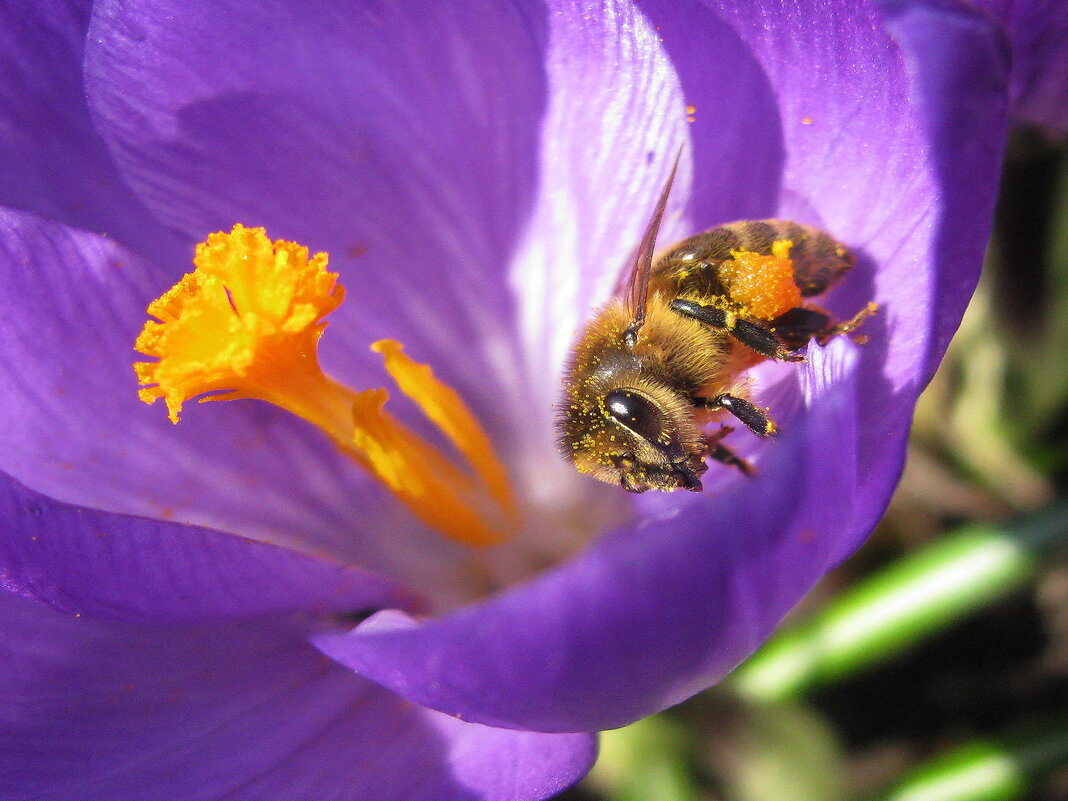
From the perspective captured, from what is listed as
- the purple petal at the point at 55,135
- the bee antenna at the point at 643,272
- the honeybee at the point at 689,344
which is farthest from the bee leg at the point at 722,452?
the purple petal at the point at 55,135

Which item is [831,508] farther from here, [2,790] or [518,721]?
[2,790]

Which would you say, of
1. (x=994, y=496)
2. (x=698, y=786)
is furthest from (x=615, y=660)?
(x=994, y=496)

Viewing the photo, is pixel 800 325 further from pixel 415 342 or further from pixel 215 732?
pixel 215 732

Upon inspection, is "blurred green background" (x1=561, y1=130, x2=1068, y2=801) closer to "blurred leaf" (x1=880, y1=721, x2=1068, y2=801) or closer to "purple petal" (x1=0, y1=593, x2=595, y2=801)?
"blurred leaf" (x1=880, y1=721, x2=1068, y2=801)

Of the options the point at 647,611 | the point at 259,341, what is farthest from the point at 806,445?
the point at 259,341

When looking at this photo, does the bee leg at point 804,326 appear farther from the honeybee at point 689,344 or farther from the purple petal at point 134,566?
the purple petal at point 134,566

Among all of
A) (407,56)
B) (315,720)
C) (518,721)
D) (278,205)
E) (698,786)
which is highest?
(407,56)

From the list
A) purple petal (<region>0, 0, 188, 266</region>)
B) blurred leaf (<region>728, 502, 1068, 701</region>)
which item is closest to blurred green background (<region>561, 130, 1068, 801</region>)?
blurred leaf (<region>728, 502, 1068, 701</region>)

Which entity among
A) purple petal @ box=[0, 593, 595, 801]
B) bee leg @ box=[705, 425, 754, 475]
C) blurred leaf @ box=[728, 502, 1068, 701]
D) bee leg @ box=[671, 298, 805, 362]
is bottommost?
blurred leaf @ box=[728, 502, 1068, 701]
